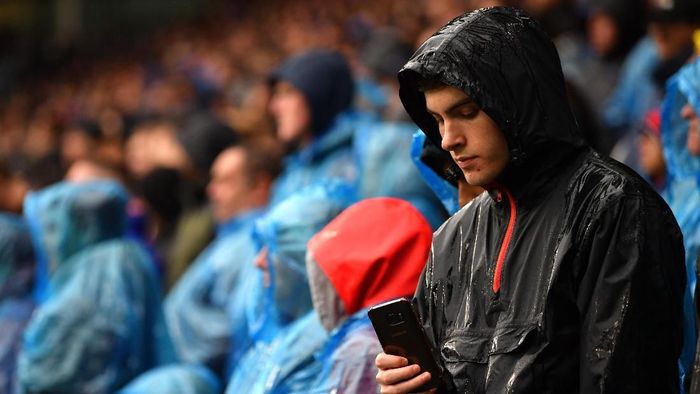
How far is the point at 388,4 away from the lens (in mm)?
11234

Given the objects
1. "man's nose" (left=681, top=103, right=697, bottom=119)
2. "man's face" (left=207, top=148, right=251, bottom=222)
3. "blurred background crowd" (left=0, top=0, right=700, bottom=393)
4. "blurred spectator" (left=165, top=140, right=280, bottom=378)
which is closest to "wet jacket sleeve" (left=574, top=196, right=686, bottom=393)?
"blurred background crowd" (left=0, top=0, right=700, bottom=393)

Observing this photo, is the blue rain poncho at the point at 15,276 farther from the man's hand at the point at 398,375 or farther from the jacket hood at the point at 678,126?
the man's hand at the point at 398,375

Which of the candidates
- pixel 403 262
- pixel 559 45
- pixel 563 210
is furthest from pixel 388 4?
pixel 563 210

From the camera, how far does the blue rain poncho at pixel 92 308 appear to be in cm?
505

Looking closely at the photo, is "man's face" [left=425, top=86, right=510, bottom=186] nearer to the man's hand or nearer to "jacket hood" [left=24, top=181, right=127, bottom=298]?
the man's hand

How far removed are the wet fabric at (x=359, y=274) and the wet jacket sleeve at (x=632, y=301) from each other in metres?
1.05

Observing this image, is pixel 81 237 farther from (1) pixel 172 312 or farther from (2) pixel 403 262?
(2) pixel 403 262

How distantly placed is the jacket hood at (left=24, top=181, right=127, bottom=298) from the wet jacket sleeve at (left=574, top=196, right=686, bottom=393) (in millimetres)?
3813

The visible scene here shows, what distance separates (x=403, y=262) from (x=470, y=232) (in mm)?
736

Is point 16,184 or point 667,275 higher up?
point 667,275

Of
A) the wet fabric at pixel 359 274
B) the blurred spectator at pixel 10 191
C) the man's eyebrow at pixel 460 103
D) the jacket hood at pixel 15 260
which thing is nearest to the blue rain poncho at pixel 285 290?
the wet fabric at pixel 359 274

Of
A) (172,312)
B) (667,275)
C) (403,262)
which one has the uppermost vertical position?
(667,275)

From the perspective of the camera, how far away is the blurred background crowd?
409 centimetres

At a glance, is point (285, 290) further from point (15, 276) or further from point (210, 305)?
point (15, 276)
